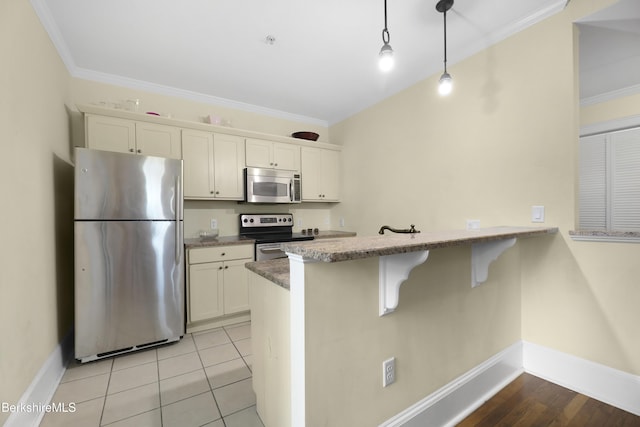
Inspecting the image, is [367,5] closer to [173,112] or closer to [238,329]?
[173,112]

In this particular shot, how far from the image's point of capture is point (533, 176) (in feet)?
6.35

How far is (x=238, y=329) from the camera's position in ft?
9.09

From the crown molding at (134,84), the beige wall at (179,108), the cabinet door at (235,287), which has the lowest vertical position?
the cabinet door at (235,287)

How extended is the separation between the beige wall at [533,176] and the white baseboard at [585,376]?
54mm

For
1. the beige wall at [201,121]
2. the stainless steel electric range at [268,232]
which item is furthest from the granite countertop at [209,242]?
the beige wall at [201,121]

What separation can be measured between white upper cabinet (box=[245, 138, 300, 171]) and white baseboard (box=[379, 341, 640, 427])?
288cm

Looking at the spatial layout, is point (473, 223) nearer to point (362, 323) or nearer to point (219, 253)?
point (362, 323)

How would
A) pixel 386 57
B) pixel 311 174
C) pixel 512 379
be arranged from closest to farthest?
pixel 386 57
pixel 512 379
pixel 311 174

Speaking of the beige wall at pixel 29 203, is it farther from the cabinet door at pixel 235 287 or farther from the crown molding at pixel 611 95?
the crown molding at pixel 611 95

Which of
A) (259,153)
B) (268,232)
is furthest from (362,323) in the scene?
(259,153)

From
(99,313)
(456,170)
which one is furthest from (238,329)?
(456,170)

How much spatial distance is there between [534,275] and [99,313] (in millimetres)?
3401

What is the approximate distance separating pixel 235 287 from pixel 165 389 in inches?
45.0

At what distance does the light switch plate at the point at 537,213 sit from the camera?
1.90m
